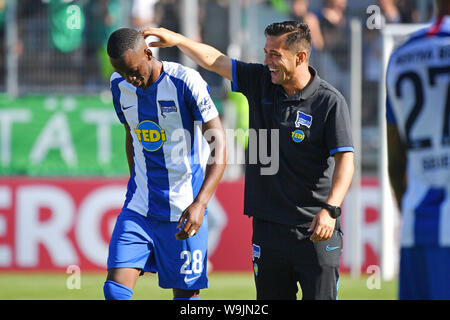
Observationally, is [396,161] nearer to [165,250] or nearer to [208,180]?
[208,180]

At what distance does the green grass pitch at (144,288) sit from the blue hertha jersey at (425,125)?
552cm

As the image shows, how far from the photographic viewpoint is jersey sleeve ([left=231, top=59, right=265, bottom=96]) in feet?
18.0

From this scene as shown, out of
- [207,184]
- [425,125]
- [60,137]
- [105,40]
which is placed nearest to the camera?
[425,125]

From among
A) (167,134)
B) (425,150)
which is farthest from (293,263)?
(425,150)

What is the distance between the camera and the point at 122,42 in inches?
213

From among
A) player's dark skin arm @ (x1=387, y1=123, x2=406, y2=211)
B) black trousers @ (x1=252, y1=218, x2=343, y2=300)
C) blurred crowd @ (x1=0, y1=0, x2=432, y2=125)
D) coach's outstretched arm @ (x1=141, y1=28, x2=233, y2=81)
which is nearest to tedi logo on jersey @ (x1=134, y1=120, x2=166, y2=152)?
coach's outstretched arm @ (x1=141, y1=28, x2=233, y2=81)

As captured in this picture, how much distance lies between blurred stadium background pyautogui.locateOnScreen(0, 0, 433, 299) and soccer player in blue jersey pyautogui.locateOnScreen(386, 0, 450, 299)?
6.54 metres

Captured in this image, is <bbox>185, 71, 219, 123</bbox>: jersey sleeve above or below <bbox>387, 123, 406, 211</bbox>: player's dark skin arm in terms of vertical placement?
above

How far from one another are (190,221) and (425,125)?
2032 mm

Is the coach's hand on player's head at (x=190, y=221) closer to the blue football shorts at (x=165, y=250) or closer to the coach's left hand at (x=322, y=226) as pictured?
the blue football shorts at (x=165, y=250)

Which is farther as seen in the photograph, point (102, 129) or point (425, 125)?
point (102, 129)

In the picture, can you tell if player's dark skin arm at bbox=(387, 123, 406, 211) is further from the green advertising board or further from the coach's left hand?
the green advertising board

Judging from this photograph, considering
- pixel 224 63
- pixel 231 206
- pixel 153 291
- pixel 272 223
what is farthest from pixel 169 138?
pixel 231 206

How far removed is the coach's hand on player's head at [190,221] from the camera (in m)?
5.30
